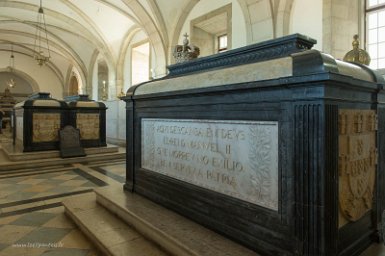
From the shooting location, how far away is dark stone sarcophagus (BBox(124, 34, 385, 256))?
1317 millimetres

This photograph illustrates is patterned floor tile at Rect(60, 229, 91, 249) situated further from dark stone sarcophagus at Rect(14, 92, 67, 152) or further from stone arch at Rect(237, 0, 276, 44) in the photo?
stone arch at Rect(237, 0, 276, 44)

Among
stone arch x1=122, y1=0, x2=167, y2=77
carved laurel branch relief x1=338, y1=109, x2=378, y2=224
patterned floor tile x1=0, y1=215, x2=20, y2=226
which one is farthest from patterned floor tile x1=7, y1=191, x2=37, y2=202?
stone arch x1=122, y1=0, x2=167, y2=77

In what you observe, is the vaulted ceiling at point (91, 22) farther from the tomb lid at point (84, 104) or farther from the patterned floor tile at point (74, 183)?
the patterned floor tile at point (74, 183)

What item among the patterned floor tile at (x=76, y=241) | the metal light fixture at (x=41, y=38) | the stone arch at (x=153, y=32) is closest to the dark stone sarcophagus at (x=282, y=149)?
the patterned floor tile at (x=76, y=241)

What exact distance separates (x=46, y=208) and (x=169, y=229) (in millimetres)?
1900

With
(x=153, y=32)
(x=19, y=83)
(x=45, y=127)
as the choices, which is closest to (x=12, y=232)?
(x=45, y=127)

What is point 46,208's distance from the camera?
3.08 meters

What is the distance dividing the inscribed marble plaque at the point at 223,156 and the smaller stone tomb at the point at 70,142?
432 centimetres

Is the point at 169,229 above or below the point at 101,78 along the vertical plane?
below

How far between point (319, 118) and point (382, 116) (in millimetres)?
862

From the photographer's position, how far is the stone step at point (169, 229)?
5.35 feet

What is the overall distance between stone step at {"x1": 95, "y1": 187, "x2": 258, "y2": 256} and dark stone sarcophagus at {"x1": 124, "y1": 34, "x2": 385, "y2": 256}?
0.26 feet

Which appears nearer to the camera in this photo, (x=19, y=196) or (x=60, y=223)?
(x=60, y=223)

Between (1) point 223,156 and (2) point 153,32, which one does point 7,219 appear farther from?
(2) point 153,32
